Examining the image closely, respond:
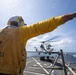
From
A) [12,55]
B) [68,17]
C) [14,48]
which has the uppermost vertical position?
[68,17]

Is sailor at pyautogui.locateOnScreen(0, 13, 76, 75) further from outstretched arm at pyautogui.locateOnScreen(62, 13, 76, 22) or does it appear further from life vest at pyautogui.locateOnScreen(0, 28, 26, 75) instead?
outstretched arm at pyautogui.locateOnScreen(62, 13, 76, 22)

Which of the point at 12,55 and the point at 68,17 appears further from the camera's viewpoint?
the point at 12,55

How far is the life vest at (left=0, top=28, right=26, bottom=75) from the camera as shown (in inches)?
137

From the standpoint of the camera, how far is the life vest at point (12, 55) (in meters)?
3.48

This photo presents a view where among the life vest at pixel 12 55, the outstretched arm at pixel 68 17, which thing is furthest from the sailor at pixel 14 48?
the outstretched arm at pixel 68 17

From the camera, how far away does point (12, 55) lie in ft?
11.5

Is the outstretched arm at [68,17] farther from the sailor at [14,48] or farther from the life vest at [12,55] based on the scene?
the life vest at [12,55]

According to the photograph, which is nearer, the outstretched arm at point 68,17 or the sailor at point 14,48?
the outstretched arm at point 68,17

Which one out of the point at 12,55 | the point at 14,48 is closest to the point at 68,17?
the point at 14,48

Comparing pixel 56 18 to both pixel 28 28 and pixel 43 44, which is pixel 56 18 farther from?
pixel 43 44

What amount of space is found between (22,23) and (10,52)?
3.01 ft

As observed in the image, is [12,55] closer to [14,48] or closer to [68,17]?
[14,48]

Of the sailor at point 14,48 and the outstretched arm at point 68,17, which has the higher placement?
the outstretched arm at point 68,17

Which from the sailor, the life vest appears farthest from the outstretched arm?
the life vest
